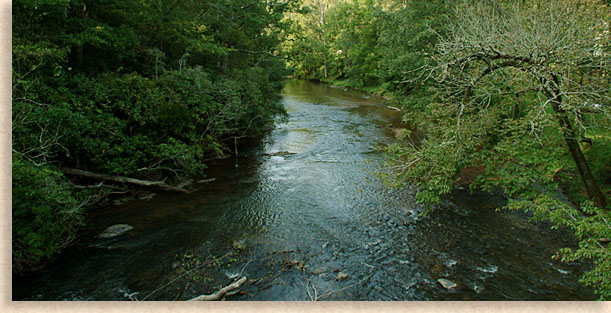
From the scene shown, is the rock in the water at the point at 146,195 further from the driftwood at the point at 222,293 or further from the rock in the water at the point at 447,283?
the rock in the water at the point at 447,283

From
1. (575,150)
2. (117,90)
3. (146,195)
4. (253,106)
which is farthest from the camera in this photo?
(253,106)

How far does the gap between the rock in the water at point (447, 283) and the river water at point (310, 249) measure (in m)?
0.07

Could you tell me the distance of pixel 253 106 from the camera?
12.8 metres

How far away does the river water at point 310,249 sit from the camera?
191 inches

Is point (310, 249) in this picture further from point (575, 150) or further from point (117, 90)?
point (117, 90)

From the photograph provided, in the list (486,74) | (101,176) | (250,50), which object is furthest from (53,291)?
(250,50)

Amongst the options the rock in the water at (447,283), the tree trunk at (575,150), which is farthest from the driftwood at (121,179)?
the tree trunk at (575,150)

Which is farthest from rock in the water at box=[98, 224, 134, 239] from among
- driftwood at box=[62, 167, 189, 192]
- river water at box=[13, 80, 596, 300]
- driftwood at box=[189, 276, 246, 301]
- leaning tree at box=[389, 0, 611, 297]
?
leaning tree at box=[389, 0, 611, 297]

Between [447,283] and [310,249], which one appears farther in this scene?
[310,249]

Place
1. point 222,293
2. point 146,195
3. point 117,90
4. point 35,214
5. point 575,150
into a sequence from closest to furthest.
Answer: point 222,293, point 35,214, point 575,150, point 117,90, point 146,195

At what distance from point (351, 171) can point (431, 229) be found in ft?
12.0

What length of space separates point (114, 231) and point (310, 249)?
11.5ft

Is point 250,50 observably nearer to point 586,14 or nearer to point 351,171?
point 351,171

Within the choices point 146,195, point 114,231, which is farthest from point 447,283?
point 146,195
